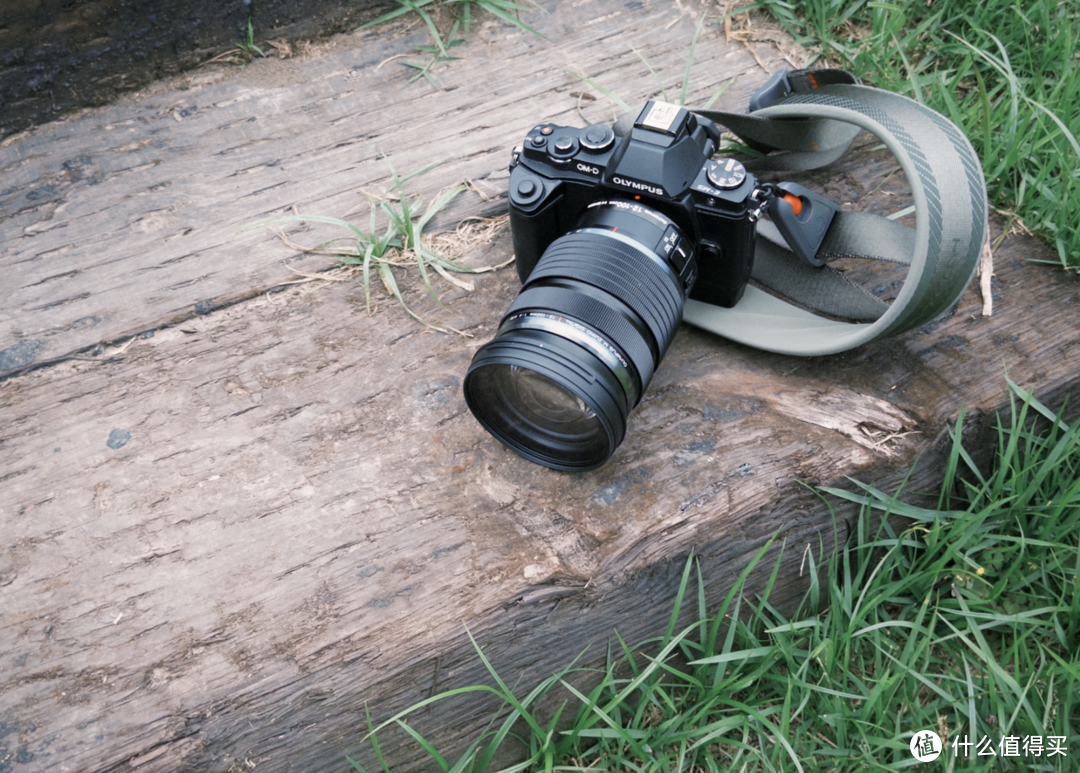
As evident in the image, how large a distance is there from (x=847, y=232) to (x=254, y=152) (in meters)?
1.48

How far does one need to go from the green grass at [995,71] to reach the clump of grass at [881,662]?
63cm

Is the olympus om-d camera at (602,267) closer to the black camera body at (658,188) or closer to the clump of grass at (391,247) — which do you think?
the black camera body at (658,188)

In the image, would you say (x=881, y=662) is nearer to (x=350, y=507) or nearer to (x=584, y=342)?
(x=584, y=342)

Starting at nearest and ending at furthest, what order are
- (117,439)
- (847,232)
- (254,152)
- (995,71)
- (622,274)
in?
(622,274) → (117,439) → (847,232) → (254,152) → (995,71)

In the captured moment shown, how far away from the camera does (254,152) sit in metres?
2.12

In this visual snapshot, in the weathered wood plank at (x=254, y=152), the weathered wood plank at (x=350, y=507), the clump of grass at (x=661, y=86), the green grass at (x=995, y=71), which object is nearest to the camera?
the weathered wood plank at (x=350, y=507)

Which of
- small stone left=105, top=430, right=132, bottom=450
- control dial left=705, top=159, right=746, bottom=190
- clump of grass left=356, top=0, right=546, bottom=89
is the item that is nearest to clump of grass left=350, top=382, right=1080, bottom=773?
control dial left=705, top=159, right=746, bottom=190

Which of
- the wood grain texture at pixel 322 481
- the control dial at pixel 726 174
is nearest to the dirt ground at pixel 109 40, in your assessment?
the wood grain texture at pixel 322 481

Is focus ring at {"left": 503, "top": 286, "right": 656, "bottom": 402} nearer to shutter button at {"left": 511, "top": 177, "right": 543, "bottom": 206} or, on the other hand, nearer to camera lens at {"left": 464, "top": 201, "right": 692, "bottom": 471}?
camera lens at {"left": 464, "top": 201, "right": 692, "bottom": 471}

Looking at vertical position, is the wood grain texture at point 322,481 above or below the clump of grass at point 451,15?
below

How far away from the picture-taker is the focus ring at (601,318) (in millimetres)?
1446

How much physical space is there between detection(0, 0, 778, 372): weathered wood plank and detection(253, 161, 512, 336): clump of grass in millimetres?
53

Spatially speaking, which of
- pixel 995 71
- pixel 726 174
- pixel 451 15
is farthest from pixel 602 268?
pixel 995 71

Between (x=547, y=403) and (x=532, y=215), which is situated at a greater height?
(x=532, y=215)
